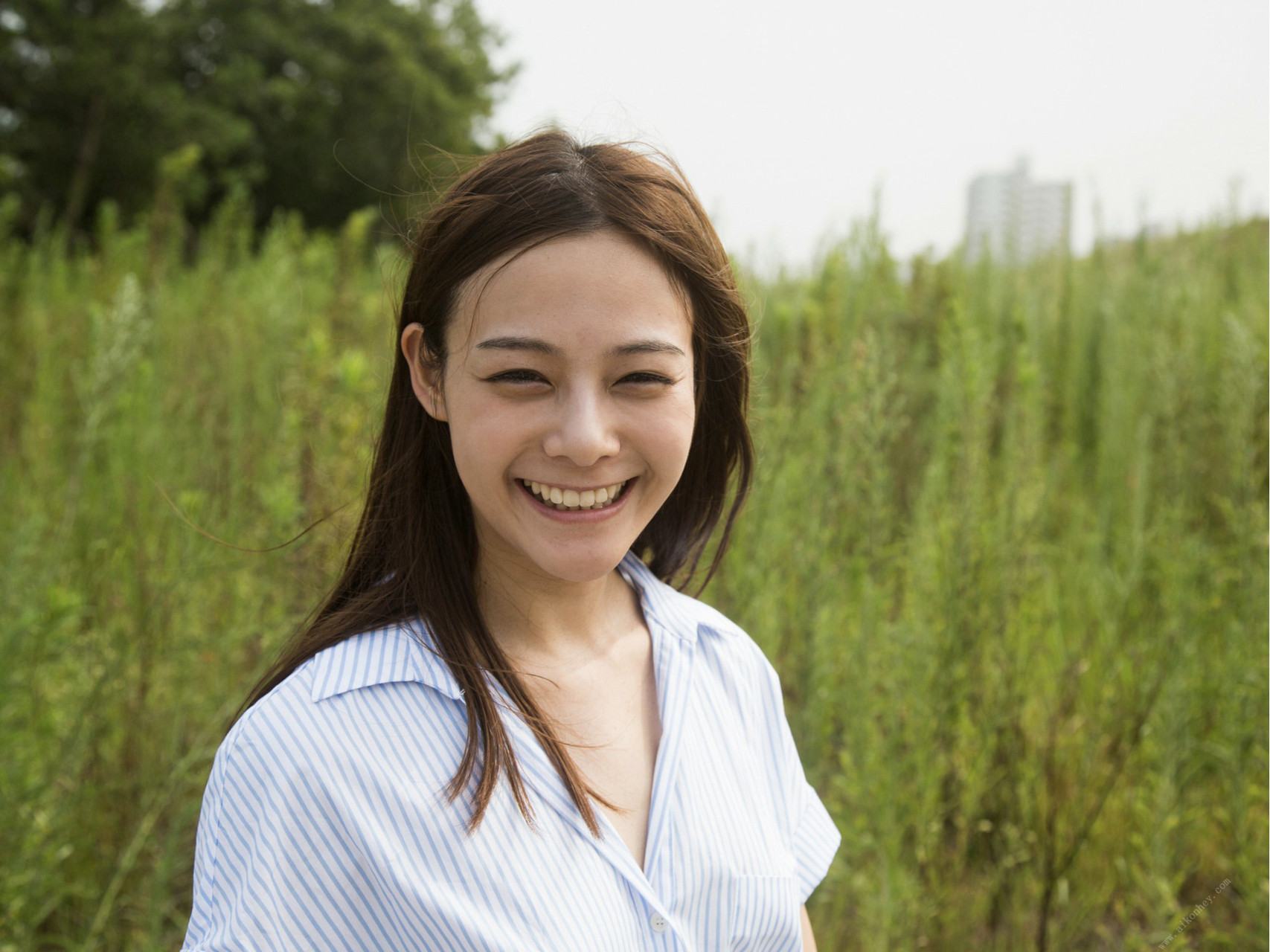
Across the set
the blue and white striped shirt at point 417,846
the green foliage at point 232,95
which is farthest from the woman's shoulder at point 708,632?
the green foliage at point 232,95

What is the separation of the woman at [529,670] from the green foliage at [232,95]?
17.5 ft

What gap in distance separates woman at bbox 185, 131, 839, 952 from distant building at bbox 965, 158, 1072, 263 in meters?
2.99

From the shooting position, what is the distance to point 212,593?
261cm

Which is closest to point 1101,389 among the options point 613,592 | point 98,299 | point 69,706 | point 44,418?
point 613,592

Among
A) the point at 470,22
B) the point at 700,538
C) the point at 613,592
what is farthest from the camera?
the point at 470,22

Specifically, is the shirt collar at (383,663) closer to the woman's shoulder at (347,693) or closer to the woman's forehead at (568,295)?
the woman's shoulder at (347,693)

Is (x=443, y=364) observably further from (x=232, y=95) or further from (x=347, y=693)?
(x=232, y=95)

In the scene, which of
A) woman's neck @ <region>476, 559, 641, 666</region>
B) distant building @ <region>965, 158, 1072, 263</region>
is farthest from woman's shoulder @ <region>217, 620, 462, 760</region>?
distant building @ <region>965, 158, 1072, 263</region>

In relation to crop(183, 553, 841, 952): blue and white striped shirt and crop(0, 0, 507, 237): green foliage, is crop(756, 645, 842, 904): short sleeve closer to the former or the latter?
crop(183, 553, 841, 952): blue and white striped shirt

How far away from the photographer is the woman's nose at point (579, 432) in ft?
3.51

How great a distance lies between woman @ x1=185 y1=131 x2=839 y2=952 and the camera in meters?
0.94

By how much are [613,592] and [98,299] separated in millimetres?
3347

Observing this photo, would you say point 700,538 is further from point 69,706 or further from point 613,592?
point 69,706

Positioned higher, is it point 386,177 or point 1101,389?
point 386,177
